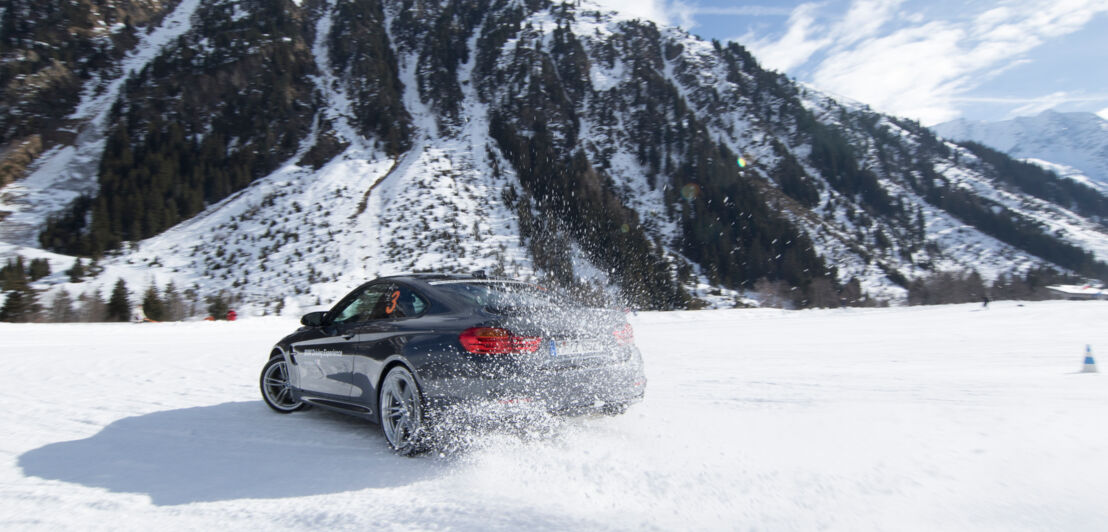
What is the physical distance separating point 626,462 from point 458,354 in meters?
1.41

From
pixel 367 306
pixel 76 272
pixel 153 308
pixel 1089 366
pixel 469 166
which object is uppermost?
pixel 469 166

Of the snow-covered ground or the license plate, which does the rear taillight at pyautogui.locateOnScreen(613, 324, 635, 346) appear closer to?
the license plate

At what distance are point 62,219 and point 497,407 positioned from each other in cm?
7010

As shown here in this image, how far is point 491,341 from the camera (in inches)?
166

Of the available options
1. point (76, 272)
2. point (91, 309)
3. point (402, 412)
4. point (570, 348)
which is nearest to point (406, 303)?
point (402, 412)

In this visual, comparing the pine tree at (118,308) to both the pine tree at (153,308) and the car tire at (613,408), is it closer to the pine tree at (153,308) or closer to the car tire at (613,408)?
the pine tree at (153,308)

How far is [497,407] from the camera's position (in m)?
4.19

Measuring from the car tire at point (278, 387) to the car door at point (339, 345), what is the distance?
0.49 m

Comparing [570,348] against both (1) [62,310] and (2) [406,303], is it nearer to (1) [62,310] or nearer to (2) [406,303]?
(2) [406,303]

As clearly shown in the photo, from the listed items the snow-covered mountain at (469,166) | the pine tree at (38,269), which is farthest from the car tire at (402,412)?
the pine tree at (38,269)

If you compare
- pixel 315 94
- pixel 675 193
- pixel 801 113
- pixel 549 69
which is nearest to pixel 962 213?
pixel 801 113

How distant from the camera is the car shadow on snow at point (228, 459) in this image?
4004 millimetres

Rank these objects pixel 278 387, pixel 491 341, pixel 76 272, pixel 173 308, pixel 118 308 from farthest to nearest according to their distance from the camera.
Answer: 1. pixel 76 272
2. pixel 173 308
3. pixel 118 308
4. pixel 278 387
5. pixel 491 341

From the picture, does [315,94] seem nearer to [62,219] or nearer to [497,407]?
[62,219]
